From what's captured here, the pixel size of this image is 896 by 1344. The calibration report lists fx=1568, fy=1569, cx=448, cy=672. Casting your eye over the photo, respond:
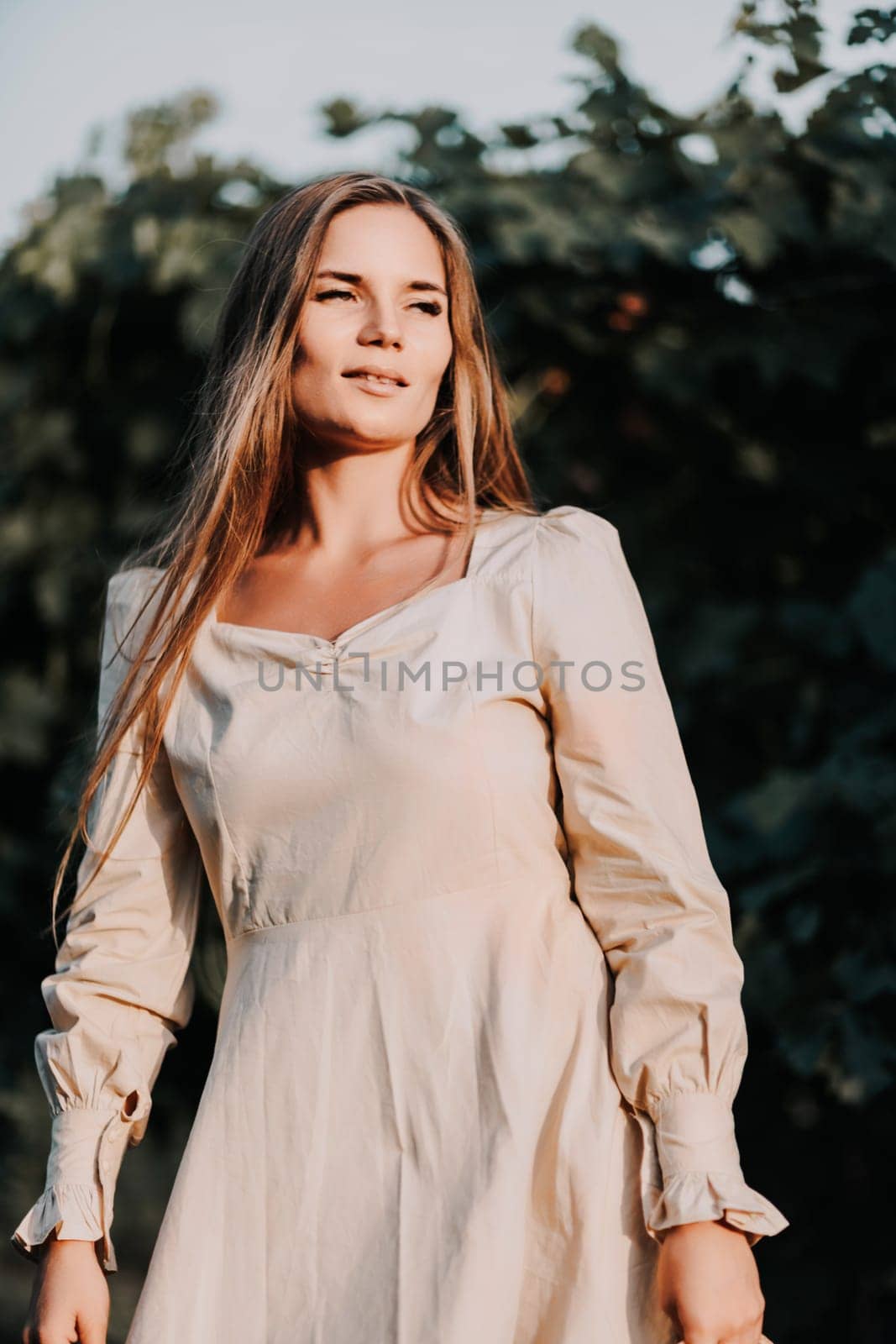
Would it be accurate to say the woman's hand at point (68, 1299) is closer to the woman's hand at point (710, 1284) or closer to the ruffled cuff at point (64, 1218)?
the ruffled cuff at point (64, 1218)

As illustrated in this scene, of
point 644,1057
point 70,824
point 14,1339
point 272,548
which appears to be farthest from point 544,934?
point 14,1339

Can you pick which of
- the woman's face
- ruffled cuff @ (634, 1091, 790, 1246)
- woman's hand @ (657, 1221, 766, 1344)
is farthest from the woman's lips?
woman's hand @ (657, 1221, 766, 1344)

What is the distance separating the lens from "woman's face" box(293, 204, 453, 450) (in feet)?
5.71

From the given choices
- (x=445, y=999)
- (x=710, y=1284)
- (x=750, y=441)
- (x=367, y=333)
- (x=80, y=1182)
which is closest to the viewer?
(x=710, y=1284)

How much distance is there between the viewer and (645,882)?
59.0 inches

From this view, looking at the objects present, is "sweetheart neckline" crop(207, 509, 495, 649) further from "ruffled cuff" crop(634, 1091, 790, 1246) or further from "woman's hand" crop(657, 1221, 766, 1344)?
"woman's hand" crop(657, 1221, 766, 1344)

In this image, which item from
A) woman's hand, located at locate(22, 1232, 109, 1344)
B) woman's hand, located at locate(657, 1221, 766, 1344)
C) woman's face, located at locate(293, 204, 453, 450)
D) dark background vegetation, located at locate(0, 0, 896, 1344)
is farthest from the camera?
dark background vegetation, located at locate(0, 0, 896, 1344)

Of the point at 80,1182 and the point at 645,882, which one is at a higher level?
the point at 645,882

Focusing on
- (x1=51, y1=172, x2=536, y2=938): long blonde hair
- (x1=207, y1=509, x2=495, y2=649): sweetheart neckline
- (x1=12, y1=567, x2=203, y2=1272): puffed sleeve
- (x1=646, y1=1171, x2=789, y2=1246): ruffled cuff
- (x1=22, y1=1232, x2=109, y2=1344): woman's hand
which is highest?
(x1=51, y1=172, x2=536, y2=938): long blonde hair

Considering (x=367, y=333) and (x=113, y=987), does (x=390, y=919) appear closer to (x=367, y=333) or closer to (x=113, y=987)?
(x=113, y=987)

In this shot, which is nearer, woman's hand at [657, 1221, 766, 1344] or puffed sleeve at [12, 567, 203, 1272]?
woman's hand at [657, 1221, 766, 1344]

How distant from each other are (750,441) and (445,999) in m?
1.38

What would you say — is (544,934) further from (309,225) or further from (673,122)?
(673,122)

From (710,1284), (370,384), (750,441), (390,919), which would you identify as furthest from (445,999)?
(750,441)
